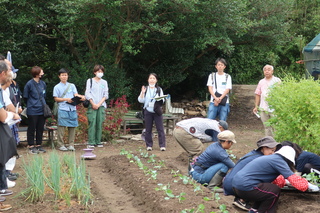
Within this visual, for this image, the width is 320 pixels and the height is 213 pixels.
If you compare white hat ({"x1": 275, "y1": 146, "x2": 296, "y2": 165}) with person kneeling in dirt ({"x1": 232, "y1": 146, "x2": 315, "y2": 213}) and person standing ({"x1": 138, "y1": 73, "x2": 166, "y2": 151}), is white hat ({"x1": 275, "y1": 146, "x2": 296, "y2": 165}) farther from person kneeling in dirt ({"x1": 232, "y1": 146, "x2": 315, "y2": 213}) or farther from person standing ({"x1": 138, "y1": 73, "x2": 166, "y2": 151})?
person standing ({"x1": 138, "y1": 73, "x2": 166, "y2": 151})

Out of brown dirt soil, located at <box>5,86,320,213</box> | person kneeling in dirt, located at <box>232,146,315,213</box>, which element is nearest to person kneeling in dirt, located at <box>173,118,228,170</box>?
brown dirt soil, located at <box>5,86,320,213</box>

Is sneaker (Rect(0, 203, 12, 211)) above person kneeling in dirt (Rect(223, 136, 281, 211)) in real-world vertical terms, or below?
below

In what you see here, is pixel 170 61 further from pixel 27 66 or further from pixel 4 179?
pixel 4 179

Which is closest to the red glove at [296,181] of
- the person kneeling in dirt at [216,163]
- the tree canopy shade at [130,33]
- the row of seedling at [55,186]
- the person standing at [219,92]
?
the person kneeling in dirt at [216,163]

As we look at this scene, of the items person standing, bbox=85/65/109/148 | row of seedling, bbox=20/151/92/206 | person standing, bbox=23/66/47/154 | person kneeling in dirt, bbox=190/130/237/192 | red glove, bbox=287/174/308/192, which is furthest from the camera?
person standing, bbox=85/65/109/148

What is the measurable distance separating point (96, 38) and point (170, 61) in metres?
4.14

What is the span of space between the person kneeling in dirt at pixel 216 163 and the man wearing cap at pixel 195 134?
1136 millimetres

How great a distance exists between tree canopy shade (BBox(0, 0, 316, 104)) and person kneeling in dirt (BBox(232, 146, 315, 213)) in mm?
6417

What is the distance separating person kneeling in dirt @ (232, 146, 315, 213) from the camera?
5027 millimetres

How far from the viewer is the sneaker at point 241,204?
531 cm

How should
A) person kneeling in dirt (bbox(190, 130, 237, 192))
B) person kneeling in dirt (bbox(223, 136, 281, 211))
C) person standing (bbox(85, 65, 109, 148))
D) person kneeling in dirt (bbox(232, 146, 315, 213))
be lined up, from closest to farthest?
person kneeling in dirt (bbox(232, 146, 315, 213)) → person kneeling in dirt (bbox(223, 136, 281, 211)) → person kneeling in dirt (bbox(190, 130, 237, 192)) → person standing (bbox(85, 65, 109, 148))

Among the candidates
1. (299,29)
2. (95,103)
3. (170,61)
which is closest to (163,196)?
(95,103)

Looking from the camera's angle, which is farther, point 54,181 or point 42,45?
point 42,45

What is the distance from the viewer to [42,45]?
13695mm
